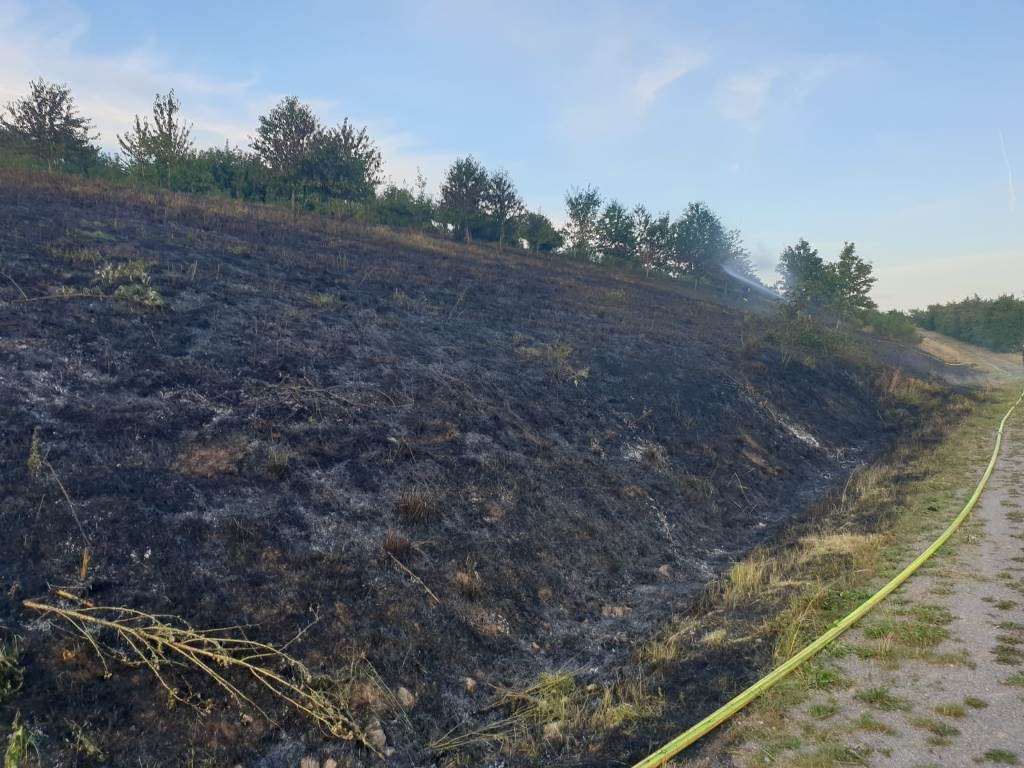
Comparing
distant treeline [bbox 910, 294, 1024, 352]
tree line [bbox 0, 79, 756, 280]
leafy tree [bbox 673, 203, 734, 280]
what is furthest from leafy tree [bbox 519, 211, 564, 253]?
distant treeline [bbox 910, 294, 1024, 352]

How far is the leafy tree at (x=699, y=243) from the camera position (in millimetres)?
51094

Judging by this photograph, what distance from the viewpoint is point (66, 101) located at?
2548 cm

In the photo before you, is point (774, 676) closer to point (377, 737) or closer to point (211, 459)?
point (377, 737)

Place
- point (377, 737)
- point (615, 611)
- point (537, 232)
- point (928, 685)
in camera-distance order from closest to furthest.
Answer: point (377, 737) < point (928, 685) < point (615, 611) < point (537, 232)

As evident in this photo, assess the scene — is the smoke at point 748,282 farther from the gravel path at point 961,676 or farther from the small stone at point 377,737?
the small stone at point 377,737

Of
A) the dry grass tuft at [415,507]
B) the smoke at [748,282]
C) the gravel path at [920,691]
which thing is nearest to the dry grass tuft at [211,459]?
the dry grass tuft at [415,507]

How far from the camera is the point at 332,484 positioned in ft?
25.3

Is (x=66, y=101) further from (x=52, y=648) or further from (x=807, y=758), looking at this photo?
(x=807, y=758)

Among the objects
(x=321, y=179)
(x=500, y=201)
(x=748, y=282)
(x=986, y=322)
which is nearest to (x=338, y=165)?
(x=321, y=179)

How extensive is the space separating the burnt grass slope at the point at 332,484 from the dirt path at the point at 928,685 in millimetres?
1523

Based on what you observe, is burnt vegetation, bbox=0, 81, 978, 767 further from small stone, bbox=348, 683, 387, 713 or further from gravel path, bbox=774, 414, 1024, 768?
gravel path, bbox=774, 414, 1024, 768

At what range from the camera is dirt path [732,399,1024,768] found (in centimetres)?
413

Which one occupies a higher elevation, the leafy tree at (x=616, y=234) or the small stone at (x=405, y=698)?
the leafy tree at (x=616, y=234)

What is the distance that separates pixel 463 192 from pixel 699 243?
24.6 m
